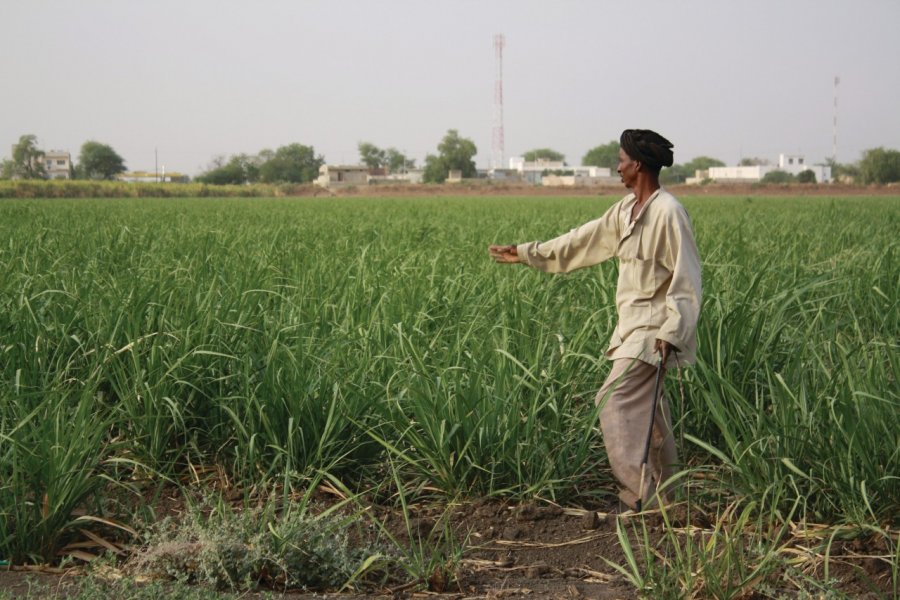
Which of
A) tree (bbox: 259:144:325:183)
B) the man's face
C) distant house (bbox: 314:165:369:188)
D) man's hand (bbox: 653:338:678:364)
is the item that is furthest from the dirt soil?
tree (bbox: 259:144:325:183)

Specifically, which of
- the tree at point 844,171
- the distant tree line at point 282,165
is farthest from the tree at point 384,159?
the tree at point 844,171

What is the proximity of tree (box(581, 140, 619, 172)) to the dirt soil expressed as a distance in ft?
407

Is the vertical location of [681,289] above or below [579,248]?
below

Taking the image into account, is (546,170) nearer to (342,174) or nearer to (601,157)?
(601,157)

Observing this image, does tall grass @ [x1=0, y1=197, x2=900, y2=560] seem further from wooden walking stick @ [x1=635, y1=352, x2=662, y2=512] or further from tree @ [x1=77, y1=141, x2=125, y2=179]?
tree @ [x1=77, y1=141, x2=125, y2=179]

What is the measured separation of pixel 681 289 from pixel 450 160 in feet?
331

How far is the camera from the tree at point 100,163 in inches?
4045

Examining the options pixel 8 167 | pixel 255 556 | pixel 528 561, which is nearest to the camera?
pixel 255 556

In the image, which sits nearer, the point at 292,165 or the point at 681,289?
the point at 681,289

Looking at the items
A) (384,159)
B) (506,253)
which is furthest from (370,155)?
(506,253)

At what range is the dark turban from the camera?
130 inches

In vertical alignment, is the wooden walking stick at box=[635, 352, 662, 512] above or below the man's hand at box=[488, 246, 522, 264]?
below

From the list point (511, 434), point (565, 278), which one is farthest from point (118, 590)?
point (565, 278)

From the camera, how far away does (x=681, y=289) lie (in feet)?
10.7
